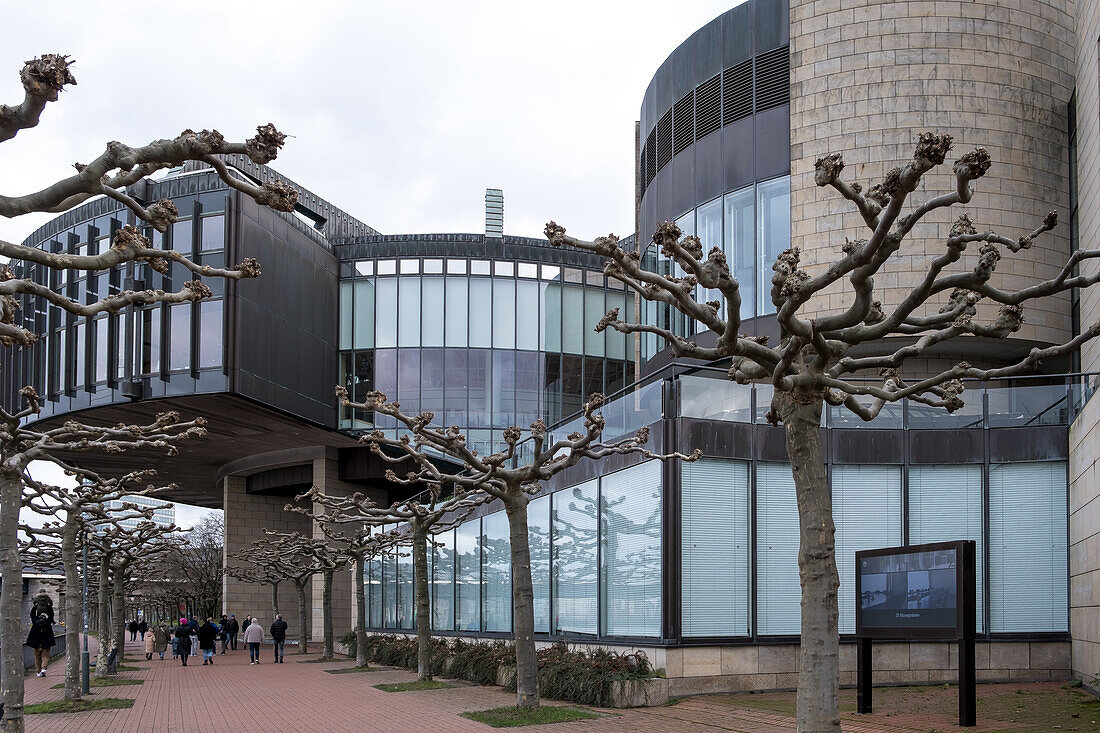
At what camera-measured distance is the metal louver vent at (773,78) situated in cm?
2609

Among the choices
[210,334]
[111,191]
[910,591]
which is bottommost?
[910,591]

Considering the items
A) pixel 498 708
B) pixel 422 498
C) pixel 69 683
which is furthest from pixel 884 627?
pixel 422 498

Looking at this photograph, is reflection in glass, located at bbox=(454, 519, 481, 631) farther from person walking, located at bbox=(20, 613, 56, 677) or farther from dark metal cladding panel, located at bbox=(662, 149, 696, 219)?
→ person walking, located at bbox=(20, 613, 56, 677)

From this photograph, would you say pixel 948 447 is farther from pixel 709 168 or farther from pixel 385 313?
pixel 385 313

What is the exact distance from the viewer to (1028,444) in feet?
65.3

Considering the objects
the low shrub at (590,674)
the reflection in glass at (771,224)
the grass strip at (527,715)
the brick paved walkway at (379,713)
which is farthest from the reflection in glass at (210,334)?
the grass strip at (527,715)

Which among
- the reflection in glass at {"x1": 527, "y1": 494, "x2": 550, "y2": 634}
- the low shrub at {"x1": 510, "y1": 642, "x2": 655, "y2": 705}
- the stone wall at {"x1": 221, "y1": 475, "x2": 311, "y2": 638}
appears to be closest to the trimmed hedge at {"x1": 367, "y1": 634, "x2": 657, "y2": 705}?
the low shrub at {"x1": 510, "y1": 642, "x2": 655, "y2": 705}

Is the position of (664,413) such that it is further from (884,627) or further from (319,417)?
(319,417)

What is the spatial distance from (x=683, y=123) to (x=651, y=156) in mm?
2625

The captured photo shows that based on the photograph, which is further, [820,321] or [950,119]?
[950,119]

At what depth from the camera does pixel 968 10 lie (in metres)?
24.3

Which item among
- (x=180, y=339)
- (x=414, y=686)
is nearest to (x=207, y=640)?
(x=180, y=339)

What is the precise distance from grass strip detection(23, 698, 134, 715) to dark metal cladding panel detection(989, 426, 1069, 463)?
17.1 m

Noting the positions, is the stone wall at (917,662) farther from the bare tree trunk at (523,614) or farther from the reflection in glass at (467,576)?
the reflection in glass at (467,576)
